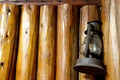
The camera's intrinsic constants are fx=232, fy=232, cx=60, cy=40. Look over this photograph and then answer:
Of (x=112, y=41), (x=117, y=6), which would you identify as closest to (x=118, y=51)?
(x=112, y=41)

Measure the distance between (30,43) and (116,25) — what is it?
2.34ft

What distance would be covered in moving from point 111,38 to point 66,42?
40cm

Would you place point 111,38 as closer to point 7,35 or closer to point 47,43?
point 47,43

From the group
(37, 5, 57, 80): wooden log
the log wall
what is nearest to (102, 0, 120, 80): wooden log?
the log wall

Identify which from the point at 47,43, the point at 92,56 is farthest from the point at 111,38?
the point at 47,43

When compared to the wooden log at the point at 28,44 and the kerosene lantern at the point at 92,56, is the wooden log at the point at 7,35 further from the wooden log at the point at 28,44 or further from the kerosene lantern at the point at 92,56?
the kerosene lantern at the point at 92,56

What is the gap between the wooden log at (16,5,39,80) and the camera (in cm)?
183

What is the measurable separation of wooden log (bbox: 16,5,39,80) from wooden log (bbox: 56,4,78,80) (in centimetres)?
20

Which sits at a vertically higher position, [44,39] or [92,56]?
[44,39]

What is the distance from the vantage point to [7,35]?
1.91m

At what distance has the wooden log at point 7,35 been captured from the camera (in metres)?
1.83

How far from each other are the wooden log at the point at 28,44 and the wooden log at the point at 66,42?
20 centimetres

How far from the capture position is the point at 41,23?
1948 millimetres

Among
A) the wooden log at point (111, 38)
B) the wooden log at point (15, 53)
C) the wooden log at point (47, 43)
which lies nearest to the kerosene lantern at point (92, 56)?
the wooden log at point (111, 38)
